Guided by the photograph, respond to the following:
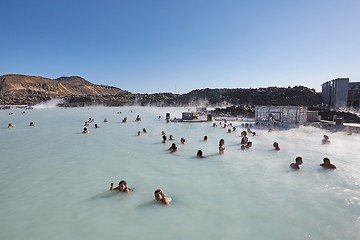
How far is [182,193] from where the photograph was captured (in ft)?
20.0

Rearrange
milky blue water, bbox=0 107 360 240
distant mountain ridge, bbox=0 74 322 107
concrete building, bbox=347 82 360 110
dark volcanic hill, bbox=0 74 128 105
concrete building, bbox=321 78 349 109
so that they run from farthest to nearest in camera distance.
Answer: dark volcanic hill, bbox=0 74 128 105 < distant mountain ridge, bbox=0 74 322 107 < concrete building, bbox=347 82 360 110 < concrete building, bbox=321 78 349 109 < milky blue water, bbox=0 107 360 240

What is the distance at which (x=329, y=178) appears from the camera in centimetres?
711

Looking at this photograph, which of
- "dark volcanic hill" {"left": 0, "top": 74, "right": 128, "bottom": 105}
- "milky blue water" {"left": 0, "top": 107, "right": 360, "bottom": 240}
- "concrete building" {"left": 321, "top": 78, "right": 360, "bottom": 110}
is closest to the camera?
"milky blue water" {"left": 0, "top": 107, "right": 360, "bottom": 240}

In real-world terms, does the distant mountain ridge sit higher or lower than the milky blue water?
higher

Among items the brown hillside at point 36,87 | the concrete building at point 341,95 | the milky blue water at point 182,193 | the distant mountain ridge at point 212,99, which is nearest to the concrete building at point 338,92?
the concrete building at point 341,95

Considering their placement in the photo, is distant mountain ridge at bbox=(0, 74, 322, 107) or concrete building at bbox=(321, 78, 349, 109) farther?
distant mountain ridge at bbox=(0, 74, 322, 107)

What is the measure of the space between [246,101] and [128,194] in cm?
3650

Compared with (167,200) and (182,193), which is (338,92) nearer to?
(182,193)

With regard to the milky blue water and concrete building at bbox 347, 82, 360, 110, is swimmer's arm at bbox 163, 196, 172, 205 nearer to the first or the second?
the milky blue water

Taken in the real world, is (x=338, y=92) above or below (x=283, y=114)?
above

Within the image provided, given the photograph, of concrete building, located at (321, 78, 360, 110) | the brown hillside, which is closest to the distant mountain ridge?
concrete building, located at (321, 78, 360, 110)

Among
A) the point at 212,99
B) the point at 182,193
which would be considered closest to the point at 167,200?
the point at 182,193

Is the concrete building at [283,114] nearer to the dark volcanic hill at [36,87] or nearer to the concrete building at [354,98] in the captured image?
the concrete building at [354,98]

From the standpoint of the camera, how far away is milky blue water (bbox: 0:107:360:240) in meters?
4.49
